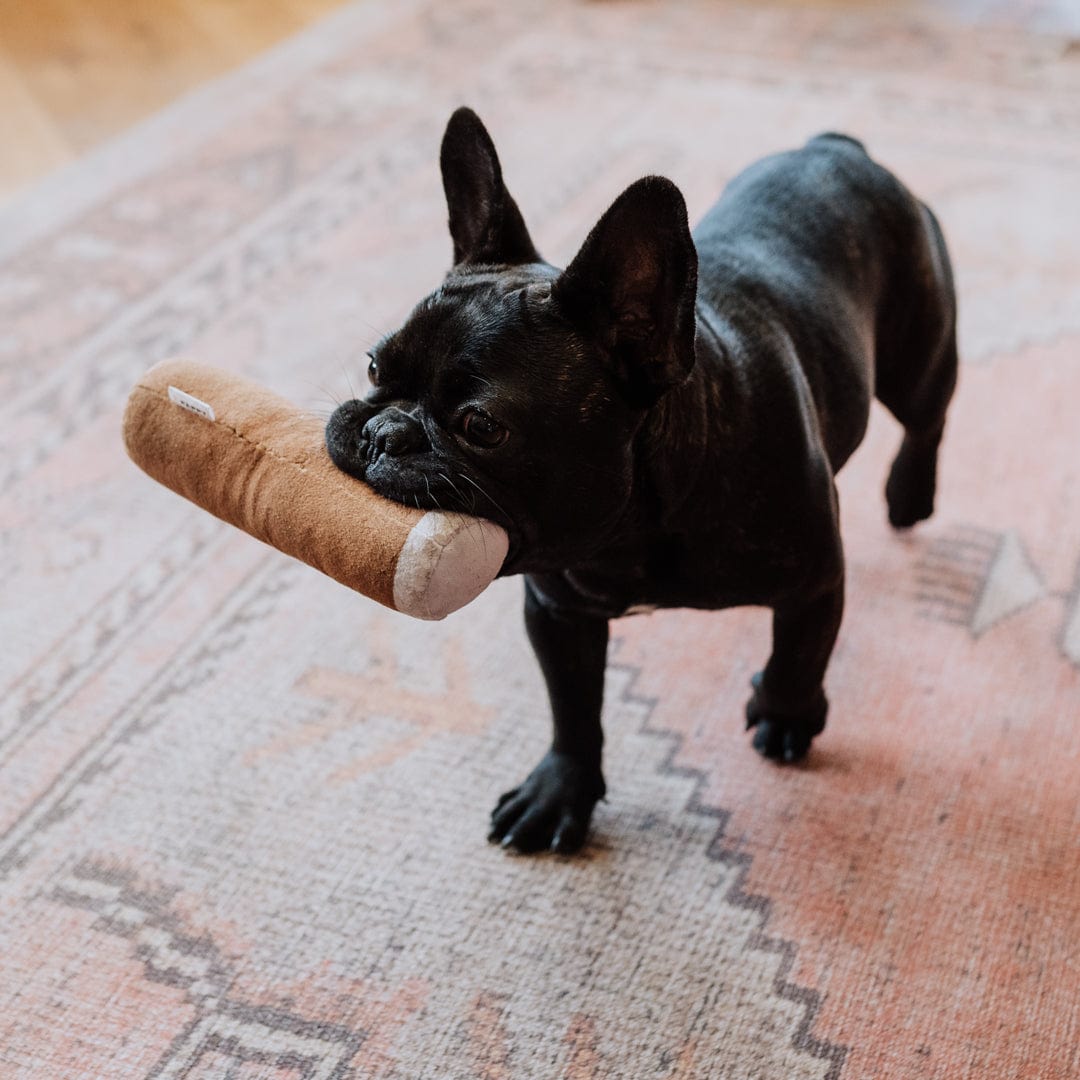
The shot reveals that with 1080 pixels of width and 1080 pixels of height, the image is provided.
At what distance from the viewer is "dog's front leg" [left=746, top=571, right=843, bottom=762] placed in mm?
1352

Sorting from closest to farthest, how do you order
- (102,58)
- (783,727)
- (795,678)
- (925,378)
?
(795,678) → (783,727) → (925,378) → (102,58)

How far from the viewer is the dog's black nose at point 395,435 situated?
1.10m

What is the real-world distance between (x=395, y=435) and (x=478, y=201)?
0.26 meters

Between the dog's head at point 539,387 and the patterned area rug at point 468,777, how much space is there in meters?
0.29

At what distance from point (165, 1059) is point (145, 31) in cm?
357

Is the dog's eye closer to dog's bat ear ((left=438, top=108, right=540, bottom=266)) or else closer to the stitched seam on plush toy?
the stitched seam on plush toy

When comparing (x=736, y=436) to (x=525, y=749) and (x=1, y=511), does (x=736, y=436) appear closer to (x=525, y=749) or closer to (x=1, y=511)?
(x=525, y=749)

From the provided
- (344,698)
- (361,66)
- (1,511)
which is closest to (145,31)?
(361,66)

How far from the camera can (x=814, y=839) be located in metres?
1.44

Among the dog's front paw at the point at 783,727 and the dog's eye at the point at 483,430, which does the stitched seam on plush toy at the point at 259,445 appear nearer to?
the dog's eye at the point at 483,430

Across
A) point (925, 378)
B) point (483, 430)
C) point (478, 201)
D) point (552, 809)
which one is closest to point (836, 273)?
point (925, 378)

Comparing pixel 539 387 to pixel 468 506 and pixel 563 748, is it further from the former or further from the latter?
pixel 563 748

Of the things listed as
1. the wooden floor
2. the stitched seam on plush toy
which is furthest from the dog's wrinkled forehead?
the wooden floor

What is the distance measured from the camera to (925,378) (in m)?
1.63
